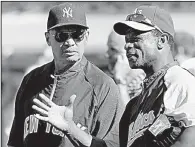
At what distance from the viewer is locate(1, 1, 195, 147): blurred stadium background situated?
609 cm

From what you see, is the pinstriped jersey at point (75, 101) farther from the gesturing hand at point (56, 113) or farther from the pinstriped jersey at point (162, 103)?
the pinstriped jersey at point (162, 103)

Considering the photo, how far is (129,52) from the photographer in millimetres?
3633

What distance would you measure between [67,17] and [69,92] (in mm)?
480

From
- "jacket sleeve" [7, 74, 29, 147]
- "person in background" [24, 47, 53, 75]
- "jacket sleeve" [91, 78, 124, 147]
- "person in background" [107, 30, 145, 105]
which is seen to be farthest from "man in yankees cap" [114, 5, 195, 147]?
"person in background" [24, 47, 53, 75]

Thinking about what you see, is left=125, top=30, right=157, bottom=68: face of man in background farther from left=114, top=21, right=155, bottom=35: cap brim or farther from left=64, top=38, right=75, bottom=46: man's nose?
left=64, top=38, right=75, bottom=46: man's nose

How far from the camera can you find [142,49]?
3.60 m

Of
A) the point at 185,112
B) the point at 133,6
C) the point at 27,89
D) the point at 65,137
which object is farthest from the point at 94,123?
the point at 133,6

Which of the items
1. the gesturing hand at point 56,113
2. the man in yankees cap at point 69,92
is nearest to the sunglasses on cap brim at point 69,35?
the man in yankees cap at point 69,92

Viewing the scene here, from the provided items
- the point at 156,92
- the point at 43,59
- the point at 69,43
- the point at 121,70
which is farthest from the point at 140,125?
the point at 43,59

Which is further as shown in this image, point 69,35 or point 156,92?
point 69,35

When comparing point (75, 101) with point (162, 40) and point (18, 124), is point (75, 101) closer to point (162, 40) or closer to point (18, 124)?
point (18, 124)

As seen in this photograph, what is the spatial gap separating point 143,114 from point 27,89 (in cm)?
107

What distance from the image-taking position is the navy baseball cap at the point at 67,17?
4.15 meters

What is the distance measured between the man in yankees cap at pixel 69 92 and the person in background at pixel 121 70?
1.33 metres
